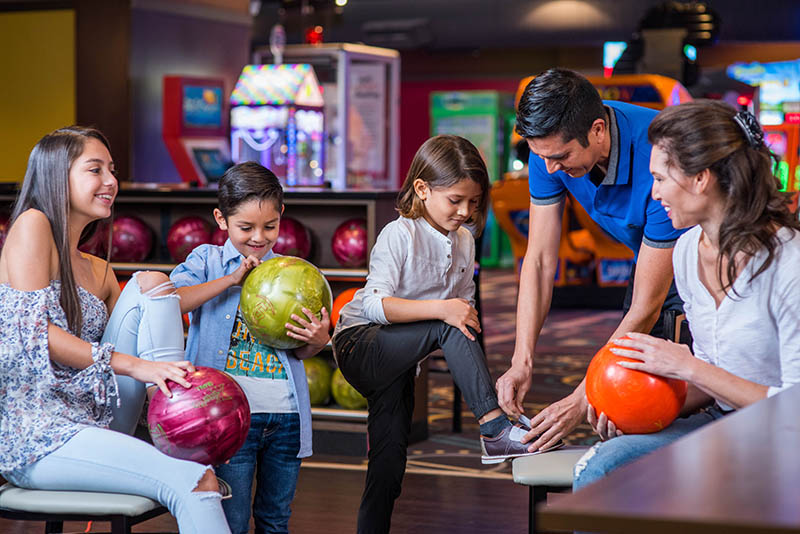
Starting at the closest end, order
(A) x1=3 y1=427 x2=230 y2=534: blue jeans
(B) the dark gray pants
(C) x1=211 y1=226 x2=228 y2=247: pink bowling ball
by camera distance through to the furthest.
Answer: (A) x1=3 y1=427 x2=230 y2=534: blue jeans, (B) the dark gray pants, (C) x1=211 y1=226 x2=228 y2=247: pink bowling ball

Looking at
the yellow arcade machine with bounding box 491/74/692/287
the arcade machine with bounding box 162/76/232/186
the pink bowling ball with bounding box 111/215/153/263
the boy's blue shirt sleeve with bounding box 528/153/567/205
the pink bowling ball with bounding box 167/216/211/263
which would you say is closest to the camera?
the boy's blue shirt sleeve with bounding box 528/153/567/205

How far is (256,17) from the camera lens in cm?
1371

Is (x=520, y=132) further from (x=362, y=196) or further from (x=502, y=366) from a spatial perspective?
(x=502, y=366)

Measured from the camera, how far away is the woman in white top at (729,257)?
227cm

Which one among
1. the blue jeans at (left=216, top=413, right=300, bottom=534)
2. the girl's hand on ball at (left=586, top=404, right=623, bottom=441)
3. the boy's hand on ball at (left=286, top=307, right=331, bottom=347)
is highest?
the boy's hand on ball at (left=286, top=307, right=331, bottom=347)

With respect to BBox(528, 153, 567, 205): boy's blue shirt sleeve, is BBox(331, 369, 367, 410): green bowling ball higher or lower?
lower

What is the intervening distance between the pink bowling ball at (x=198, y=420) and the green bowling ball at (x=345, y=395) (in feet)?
8.50

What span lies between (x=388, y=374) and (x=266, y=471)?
492 millimetres

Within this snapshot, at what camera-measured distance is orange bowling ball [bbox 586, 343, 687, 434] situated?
7.64 feet

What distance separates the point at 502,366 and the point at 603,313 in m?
3.88

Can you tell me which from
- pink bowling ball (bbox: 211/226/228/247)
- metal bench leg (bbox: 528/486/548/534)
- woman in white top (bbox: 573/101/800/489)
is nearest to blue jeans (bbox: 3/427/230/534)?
metal bench leg (bbox: 528/486/548/534)

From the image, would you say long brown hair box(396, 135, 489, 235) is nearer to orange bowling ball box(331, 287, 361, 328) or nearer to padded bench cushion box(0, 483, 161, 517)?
padded bench cushion box(0, 483, 161, 517)

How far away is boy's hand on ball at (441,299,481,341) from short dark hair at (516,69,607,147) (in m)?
0.51

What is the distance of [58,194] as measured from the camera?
261cm
